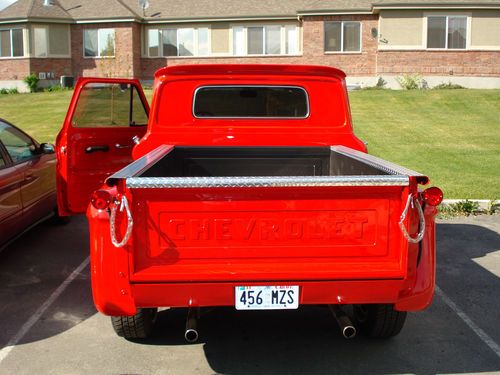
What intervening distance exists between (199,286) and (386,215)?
1.14 meters

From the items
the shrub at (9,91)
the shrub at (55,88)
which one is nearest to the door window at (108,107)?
the shrub at (55,88)

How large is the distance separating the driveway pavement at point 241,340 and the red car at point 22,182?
0.63 metres

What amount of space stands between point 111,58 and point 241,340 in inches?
1058

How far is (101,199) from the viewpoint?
11.6 ft

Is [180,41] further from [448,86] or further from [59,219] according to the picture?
[59,219]

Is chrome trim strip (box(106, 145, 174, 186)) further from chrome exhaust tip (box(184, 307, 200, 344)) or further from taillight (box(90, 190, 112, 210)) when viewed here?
chrome exhaust tip (box(184, 307, 200, 344))

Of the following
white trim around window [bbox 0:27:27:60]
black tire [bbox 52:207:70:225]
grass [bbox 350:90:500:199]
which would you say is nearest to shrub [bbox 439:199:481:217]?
grass [bbox 350:90:500:199]

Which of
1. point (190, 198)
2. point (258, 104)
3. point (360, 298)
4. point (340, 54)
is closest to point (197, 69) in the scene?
point (258, 104)

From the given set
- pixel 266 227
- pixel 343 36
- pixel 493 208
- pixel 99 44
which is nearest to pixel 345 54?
pixel 343 36

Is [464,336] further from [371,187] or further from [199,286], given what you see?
[199,286]

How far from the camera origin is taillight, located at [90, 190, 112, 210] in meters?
3.54

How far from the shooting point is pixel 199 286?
3674 millimetres

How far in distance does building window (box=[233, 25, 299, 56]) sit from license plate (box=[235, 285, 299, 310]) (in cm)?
2599

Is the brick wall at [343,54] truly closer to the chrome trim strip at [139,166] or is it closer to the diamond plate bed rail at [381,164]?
the diamond plate bed rail at [381,164]
